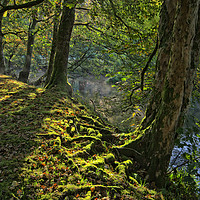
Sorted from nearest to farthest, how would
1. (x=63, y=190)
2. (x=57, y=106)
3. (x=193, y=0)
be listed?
(x=63, y=190), (x=193, y=0), (x=57, y=106)

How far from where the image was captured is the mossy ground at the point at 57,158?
2795 millimetres

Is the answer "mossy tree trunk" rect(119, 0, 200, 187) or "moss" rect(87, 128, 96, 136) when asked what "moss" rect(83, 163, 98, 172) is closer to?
"mossy tree trunk" rect(119, 0, 200, 187)

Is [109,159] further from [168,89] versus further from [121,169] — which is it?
[168,89]

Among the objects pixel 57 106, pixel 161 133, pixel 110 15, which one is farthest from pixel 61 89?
pixel 161 133

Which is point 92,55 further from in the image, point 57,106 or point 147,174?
point 147,174

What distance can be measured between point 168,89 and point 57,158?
2.80m

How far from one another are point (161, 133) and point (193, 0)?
2722mm

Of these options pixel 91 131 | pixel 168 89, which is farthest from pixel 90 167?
pixel 168 89

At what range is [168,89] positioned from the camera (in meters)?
3.51

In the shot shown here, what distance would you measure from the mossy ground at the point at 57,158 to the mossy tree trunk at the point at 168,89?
0.49 meters

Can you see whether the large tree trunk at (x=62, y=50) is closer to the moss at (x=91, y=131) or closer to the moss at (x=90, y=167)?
the moss at (x=91, y=131)

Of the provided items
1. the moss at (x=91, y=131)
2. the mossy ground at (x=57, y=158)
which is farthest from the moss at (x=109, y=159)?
the moss at (x=91, y=131)

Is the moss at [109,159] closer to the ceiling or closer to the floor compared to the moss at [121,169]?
closer to the ceiling

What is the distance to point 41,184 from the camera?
9.25ft
